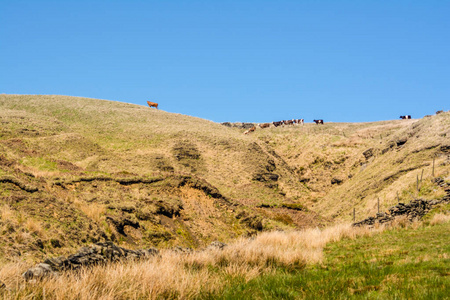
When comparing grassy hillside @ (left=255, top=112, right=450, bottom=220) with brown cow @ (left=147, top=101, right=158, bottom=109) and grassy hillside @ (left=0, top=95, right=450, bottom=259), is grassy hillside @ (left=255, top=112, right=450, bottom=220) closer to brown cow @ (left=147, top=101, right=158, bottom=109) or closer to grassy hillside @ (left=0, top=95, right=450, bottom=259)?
grassy hillside @ (left=0, top=95, right=450, bottom=259)

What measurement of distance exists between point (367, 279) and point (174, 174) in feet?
99.1

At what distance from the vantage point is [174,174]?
37094 millimetres

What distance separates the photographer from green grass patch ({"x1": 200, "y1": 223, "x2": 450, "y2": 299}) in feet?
22.1

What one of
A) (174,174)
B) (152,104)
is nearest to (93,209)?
(174,174)

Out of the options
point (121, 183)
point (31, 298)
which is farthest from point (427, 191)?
point (31, 298)

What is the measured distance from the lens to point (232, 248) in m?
11.3

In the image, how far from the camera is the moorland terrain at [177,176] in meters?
19.2

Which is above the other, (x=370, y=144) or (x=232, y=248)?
(x=370, y=144)

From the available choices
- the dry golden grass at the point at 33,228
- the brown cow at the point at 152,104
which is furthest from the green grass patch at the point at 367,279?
the brown cow at the point at 152,104

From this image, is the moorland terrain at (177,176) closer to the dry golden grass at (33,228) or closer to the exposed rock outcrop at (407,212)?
the dry golden grass at (33,228)

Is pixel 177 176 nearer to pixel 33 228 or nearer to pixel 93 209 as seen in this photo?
pixel 93 209

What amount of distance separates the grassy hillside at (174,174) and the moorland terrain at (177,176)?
14cm

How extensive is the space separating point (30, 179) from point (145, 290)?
1932cm

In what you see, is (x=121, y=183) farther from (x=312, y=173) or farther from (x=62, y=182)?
(x=312, y=173)
